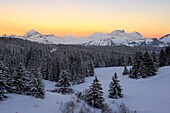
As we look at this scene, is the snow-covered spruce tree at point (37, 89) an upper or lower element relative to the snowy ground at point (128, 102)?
upper

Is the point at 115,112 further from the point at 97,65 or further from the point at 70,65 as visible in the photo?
the point at 97,65

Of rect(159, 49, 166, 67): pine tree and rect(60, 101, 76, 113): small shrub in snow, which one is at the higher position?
rect(159, 49, 166, 67): pine tree

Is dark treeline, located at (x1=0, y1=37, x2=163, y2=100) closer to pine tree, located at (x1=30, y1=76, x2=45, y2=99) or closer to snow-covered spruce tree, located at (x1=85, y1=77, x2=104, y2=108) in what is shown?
pine tree, located at (x1=30, y1=76, x2=45, y2=99)

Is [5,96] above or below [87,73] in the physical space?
above

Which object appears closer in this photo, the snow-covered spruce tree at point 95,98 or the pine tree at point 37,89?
the pine tree at point 37,89

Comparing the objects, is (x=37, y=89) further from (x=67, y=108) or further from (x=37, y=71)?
(x=37, y=71)

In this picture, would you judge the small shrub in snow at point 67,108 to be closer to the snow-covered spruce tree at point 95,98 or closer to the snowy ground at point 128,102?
the snowy ground at point 128,102

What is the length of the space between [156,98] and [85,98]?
33.6 feet

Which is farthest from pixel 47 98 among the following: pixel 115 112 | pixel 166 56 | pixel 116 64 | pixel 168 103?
pixel 116 64

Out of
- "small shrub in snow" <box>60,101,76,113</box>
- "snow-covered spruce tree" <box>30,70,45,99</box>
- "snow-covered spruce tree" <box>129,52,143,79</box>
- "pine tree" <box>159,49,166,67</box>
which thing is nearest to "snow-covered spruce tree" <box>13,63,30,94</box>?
"snow-covered spruce tree" <box>30,70,45,99</box>

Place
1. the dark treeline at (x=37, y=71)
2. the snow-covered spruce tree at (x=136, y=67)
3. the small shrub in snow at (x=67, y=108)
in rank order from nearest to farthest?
the small shrub in snow at (x=67, y=108), the dark treeline at (x=37, y=71), the snow-covered spruce tree at (x=136, y=67)

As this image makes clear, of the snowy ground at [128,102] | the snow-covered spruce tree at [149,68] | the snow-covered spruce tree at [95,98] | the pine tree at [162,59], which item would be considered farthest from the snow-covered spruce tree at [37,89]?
the pine tree at [162,59]

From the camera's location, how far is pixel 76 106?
2289 cm

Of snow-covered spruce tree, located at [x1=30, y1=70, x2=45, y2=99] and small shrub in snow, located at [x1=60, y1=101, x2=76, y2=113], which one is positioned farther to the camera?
snow-covered spruce tree, located at [x1=30, y1=70, x2=45, y2=99]
